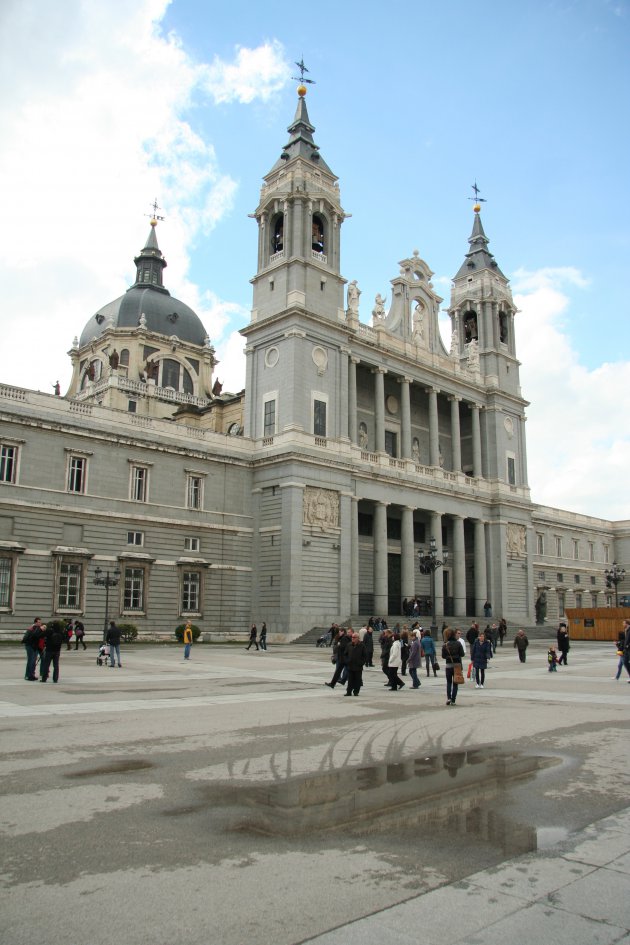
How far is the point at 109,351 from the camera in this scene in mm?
75500

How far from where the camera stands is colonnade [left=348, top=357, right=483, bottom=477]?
5094 cm

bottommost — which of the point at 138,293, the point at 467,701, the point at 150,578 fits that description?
the point at 467,701

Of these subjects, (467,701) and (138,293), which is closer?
(467,701)

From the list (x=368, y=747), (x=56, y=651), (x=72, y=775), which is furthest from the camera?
(x=56, y=651)

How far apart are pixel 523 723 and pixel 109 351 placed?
6907 cm

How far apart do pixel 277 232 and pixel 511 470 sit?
28.0 metres

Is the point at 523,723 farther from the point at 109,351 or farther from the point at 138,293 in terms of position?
the point at 138,293

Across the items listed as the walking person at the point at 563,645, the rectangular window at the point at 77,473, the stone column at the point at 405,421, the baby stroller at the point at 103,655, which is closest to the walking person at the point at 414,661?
the walking person at the point at 563,645

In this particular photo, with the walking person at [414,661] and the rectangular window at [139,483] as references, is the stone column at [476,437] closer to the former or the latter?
the rectangular window at [139,483]

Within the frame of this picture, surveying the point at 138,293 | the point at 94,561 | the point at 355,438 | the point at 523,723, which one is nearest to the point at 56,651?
the point at 523,723

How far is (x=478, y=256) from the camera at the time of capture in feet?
222

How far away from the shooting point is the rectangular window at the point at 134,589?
39406 mm

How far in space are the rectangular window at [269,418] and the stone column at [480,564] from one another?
2050 centimetres

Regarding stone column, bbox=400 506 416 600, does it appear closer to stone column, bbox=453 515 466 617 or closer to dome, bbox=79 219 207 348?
stone column, bbox=453 515 466 617
